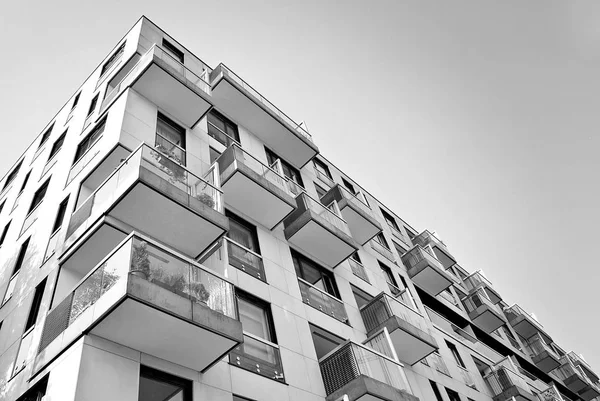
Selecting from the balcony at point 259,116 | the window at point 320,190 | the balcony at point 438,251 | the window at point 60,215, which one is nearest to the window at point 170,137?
the window at point 60,215

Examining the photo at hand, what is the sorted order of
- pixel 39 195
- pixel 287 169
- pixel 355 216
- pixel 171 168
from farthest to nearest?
pixel 287 169 → pixel 355 216 → pixel 39 195 → pixel 171 168

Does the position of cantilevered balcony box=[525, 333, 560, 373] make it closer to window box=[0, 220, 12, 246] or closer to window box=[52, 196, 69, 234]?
window box=[52, 196, 69, 234]

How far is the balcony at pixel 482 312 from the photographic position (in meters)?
30.8

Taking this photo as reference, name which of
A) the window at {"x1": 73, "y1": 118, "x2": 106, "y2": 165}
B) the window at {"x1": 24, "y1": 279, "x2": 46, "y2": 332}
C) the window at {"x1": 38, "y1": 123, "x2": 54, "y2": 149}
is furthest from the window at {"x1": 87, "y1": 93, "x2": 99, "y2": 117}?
the window at {"x1": 24, "y1": 279, "x2": 46, "y2": 332}

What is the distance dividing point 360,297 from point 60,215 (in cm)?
1027

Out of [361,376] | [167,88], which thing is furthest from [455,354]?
[167,88]

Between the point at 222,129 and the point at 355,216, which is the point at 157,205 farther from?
the point at 355,216

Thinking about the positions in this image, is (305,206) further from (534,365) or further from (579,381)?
(579,381)

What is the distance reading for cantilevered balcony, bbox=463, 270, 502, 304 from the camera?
3600cm

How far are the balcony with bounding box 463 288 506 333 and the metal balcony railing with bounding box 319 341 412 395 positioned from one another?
19283 millimetres

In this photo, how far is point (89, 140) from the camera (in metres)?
15.8

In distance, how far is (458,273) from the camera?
120ft

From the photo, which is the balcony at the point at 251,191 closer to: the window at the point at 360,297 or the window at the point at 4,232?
the window at the point at 360,297

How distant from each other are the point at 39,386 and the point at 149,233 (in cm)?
385
